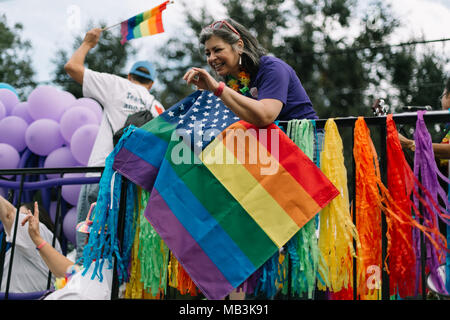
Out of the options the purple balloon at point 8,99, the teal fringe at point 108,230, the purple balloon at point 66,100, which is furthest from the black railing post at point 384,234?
the purple balloon at point 8,99

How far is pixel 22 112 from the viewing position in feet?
14.6

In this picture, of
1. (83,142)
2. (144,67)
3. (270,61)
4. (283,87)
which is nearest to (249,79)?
(270,61)

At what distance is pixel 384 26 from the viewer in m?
17.0

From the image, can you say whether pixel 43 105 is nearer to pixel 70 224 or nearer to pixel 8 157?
pixel 8 157

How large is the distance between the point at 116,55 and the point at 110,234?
17.4 meters

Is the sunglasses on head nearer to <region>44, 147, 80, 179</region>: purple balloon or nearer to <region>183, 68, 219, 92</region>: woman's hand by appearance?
<region>183, 68, 219, 92</region>: woman's hand

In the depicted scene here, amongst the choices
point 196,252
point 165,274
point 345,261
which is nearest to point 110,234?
point 165,274

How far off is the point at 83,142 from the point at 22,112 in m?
1.07

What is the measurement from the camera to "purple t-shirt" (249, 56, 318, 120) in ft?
7.54

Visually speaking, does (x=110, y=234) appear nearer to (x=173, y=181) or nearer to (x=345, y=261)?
(x=173, y=181)

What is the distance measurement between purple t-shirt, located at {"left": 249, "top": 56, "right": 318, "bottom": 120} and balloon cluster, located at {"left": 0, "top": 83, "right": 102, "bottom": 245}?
6.34ft

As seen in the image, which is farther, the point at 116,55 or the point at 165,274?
the point at 116,55

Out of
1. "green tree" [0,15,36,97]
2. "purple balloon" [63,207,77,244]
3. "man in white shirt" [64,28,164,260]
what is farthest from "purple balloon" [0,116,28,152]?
"green tree" [0,15,36,97]

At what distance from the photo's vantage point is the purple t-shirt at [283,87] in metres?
2.30
